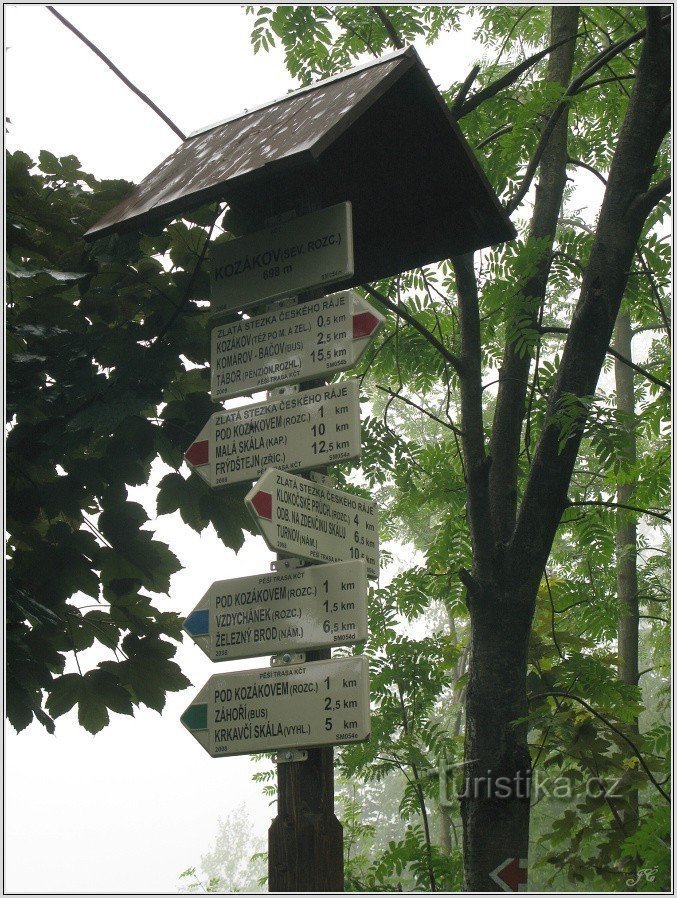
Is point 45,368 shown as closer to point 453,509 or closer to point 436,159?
point 436,159

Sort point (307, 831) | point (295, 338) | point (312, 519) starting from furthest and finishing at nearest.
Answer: point (295, 338) → point (312, 519) → point (307, 831)

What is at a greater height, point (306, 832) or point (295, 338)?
point (295, 338)

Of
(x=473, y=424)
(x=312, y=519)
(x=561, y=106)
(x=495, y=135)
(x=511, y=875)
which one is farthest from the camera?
(x=495, y=135)

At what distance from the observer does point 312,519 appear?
3.33m

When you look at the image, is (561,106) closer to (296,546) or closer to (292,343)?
(292,343)

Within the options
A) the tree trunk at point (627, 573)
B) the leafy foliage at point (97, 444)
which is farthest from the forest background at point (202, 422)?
the tree trunk at point (627, 573)

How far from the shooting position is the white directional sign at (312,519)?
3.11 m

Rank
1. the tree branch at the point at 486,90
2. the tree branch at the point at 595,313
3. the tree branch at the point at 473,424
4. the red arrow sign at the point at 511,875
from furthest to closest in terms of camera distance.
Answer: the tree branch at the point at 486,90
the tree branch at the point at 473,424
the tree branch at the point at 595,313
the red arrow sign at the point at 511,875

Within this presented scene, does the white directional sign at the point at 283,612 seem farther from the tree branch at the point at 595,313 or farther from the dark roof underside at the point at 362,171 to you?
the tree branch at the point at 595,313

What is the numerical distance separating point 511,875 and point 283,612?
289 cm

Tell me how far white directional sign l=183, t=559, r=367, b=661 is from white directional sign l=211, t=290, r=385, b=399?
2.43 feet

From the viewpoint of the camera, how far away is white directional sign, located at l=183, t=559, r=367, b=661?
3129 mm

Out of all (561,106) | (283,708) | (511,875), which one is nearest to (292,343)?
(283,708)

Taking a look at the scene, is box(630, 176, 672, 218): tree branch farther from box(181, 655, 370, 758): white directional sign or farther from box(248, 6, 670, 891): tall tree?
box(181, 655, 370, 758): white directional sign
